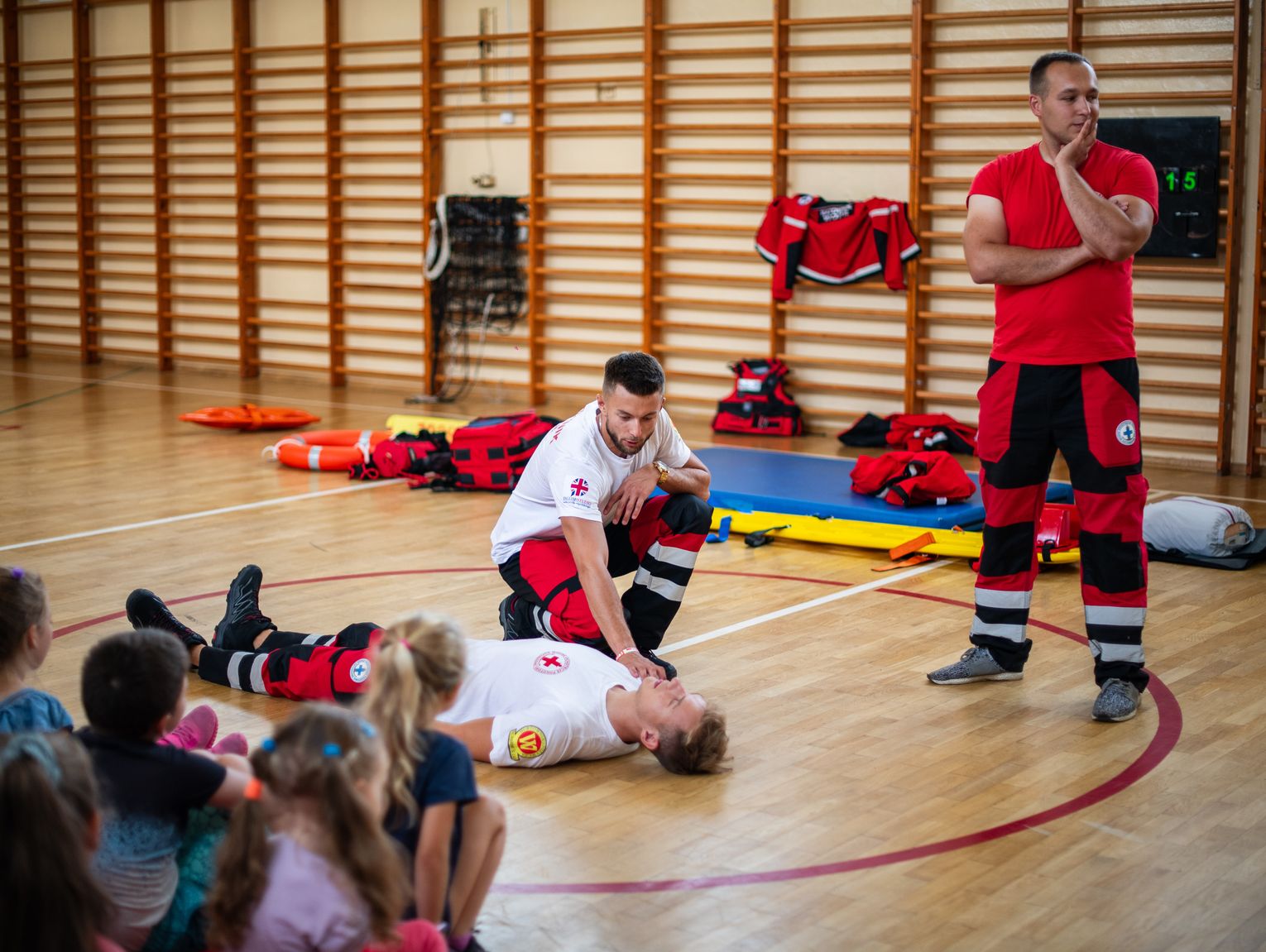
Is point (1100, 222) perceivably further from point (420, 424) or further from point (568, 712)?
point (420, 424)

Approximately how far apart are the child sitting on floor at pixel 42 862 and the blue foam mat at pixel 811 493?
4.73 metres

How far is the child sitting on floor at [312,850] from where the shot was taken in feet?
6.81

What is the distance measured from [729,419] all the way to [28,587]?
752cm

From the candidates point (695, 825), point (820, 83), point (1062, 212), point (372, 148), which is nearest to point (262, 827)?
point (695, 825)

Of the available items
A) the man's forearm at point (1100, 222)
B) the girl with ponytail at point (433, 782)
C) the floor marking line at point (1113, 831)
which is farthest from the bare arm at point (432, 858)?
the man's forearm at point (1100, 222)

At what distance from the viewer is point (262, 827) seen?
210 cm

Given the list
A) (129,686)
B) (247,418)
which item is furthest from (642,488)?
(247,418)

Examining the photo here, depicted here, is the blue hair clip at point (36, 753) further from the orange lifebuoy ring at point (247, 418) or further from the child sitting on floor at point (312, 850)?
the orange lifebuoy ring at point (247, 418)

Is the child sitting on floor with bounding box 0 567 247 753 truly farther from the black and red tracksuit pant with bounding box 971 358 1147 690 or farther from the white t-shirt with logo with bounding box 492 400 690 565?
the black and red tracksuit pant with bounding box 971 358 1147 690

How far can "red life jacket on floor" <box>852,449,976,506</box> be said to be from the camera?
645 cm

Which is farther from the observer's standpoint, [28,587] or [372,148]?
[372,148]

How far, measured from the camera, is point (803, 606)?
532 centimetres

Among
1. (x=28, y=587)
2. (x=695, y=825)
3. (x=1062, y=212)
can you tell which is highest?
(x=1062, y=212)

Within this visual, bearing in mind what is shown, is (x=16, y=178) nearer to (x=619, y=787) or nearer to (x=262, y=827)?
(x=619, y=787)
